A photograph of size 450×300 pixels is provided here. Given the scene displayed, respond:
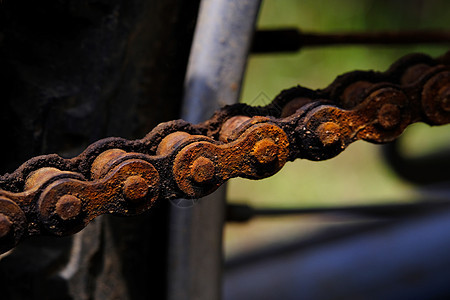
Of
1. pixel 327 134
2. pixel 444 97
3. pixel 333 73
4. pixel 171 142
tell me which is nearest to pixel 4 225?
pixel 171 142

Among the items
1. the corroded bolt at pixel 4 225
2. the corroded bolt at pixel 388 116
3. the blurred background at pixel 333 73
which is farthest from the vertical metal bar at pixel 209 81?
the blurred background at pixel 333 73

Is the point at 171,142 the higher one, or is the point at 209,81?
the point at 209,81

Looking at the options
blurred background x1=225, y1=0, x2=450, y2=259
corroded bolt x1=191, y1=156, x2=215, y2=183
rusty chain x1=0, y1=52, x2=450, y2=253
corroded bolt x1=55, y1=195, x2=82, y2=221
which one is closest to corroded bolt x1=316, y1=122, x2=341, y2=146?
rusty chain x1=0, y1=52, x2=450, y2=253

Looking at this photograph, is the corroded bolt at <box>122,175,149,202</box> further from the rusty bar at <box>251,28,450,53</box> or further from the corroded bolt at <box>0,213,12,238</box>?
the rusty bar at <box>251,28,450,53</box>

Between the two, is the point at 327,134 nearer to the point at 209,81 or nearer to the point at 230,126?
the point at 230,126

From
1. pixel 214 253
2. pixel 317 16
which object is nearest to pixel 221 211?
pixel 214 253
